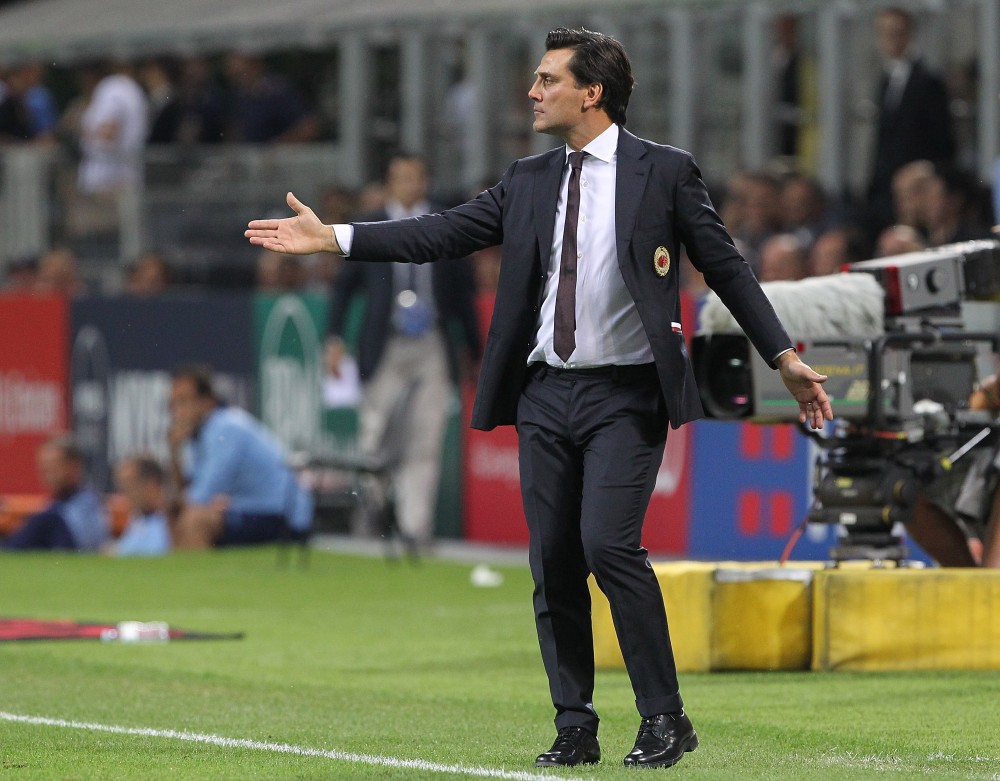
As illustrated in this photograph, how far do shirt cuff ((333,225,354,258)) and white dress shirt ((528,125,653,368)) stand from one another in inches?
23.6

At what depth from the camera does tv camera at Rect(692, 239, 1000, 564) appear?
28.6 feet

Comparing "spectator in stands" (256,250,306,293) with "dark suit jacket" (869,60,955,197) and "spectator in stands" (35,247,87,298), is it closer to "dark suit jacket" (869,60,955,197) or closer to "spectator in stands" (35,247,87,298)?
"spectator in stands" (35,247,87,298)

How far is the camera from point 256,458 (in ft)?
52.7

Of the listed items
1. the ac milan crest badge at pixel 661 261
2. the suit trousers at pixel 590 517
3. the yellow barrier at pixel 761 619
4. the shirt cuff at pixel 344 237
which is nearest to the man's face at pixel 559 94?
the ac milan crest badge at pixel 661 261

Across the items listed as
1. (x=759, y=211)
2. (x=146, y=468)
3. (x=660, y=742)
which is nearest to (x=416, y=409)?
(x=146, y=468)

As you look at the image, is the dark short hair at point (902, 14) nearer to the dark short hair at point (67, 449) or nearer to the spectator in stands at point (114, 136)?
the dark short hair at point (67, 449)

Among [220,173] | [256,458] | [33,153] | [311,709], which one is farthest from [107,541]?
[311,709]

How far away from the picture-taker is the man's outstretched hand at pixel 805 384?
6406mm

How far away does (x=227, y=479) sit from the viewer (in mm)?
16141

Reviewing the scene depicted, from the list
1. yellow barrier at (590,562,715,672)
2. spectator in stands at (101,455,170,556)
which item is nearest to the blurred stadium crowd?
spectator in stands at (101,455,170,556)

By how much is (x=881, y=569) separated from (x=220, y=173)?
11609 millimetres

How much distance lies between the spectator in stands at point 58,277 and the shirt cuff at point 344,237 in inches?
537

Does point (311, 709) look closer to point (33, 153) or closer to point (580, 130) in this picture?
point (580, 130)

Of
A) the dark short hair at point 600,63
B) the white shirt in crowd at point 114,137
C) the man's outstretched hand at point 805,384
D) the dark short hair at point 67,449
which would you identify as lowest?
the dark short hair at point 67,449
